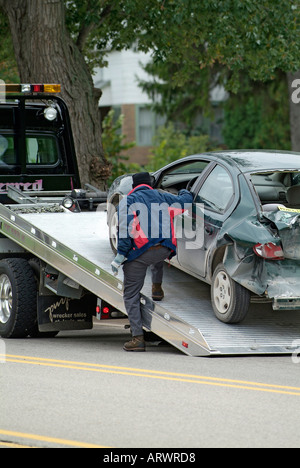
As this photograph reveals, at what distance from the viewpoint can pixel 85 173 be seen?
54.4 ft

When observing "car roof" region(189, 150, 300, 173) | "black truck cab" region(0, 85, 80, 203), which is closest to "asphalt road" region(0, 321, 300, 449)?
"car roof" region(189, 150, 300, 173)

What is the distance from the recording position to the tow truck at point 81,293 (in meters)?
8.84

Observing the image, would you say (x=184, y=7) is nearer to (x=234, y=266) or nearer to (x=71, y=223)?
(x=71, y=223)

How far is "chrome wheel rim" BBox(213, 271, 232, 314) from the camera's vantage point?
350 inches

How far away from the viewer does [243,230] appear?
28.7 ft

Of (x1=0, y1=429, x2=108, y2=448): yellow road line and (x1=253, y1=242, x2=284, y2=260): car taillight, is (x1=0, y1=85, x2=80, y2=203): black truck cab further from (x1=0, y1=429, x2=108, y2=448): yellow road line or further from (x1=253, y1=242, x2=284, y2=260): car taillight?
(x1=0, y1=429, x2=108, y2=448): yellow road line

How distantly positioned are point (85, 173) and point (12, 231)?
19.8 feet

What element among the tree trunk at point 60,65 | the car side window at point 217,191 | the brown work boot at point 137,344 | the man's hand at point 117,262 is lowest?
the brown work boot at point 137,344

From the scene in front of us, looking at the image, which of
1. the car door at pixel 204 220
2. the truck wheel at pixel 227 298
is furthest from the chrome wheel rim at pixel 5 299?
the truck wheel at pixel 227 298

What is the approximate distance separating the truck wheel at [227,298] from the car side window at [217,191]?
2.31 feet

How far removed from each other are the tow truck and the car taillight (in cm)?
88

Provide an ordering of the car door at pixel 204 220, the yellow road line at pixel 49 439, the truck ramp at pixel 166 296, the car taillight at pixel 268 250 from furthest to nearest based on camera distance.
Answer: the car door at pixel 204 220, the truck ramp at pixel 166 296, the car taillight at pixel 268 250, the yellow road line at pixel 49 439

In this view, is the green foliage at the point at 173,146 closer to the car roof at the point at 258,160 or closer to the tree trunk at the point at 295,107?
the tree trunk at the point at 295,107
